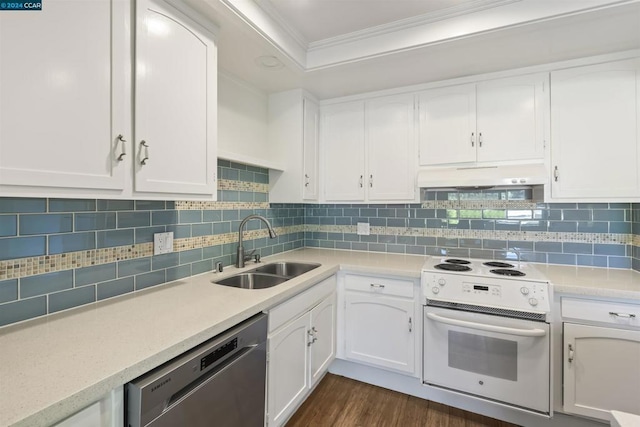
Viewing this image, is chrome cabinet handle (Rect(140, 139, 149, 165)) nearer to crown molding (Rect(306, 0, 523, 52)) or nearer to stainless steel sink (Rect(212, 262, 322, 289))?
stainless steel sink (Rect(212, 262, 322, 289))

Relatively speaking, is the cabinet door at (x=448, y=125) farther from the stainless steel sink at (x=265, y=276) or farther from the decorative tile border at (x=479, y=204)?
the stainless steel sink at (x=265, y=276)

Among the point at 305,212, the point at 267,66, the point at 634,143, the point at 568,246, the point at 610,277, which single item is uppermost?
the point at 267,66

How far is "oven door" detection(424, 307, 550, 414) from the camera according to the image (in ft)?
5.56

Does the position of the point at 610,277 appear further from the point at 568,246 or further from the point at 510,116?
the point at 510,116

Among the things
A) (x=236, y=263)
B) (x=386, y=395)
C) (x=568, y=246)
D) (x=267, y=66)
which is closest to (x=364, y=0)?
(x=267, y=66)

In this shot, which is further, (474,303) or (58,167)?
(474,303)

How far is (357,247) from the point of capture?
9.17 feet

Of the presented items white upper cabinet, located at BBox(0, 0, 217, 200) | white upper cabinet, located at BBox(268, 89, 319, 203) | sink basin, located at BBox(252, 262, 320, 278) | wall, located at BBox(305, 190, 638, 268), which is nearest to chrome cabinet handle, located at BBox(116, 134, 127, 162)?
white upper cabinet, located at BBox(0, 0, 217, 200)

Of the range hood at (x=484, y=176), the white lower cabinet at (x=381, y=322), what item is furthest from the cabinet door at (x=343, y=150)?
the white lower cabinet at (x=381, y=322)

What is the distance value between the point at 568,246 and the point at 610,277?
35 centimetres

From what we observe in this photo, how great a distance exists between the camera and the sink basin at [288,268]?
220 centimetres

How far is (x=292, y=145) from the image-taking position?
2.41 meters

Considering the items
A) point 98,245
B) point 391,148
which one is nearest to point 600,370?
point 391,148

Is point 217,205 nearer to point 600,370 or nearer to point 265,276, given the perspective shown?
point 265,276
